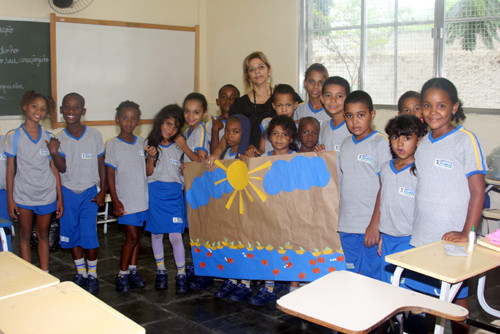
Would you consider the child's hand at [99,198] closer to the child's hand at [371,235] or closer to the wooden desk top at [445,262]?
the child's hand at [371,235]

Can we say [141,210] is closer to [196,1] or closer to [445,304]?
[445,304]

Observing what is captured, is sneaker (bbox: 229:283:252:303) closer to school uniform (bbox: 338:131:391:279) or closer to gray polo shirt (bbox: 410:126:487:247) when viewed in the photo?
school uniform (bbox: 338:131:391:279)

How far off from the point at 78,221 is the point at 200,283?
102 centimetres

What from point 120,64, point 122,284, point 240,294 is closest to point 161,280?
point 122,284

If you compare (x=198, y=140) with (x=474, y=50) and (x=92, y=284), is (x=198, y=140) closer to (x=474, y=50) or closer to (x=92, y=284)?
(x=92, y=284)

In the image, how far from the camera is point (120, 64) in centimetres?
645

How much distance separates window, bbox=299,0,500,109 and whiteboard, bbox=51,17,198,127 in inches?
70.5

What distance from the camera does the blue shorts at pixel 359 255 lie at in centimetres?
318

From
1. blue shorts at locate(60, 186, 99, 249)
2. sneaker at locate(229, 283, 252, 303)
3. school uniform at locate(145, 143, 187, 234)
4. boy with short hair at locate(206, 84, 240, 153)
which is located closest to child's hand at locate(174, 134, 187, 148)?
school uniform at locate(145, 143, 187, 234)

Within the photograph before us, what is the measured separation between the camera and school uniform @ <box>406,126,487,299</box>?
8.41 ft

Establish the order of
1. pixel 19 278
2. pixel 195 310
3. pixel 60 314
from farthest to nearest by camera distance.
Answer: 1. pixel 195 310
2. pixel 19 278
3. pixel 60 314

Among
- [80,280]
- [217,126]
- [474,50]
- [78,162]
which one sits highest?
[474,50]

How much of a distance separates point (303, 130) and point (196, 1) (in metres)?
4.18

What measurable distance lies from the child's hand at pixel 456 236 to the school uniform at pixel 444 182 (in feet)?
0.33
